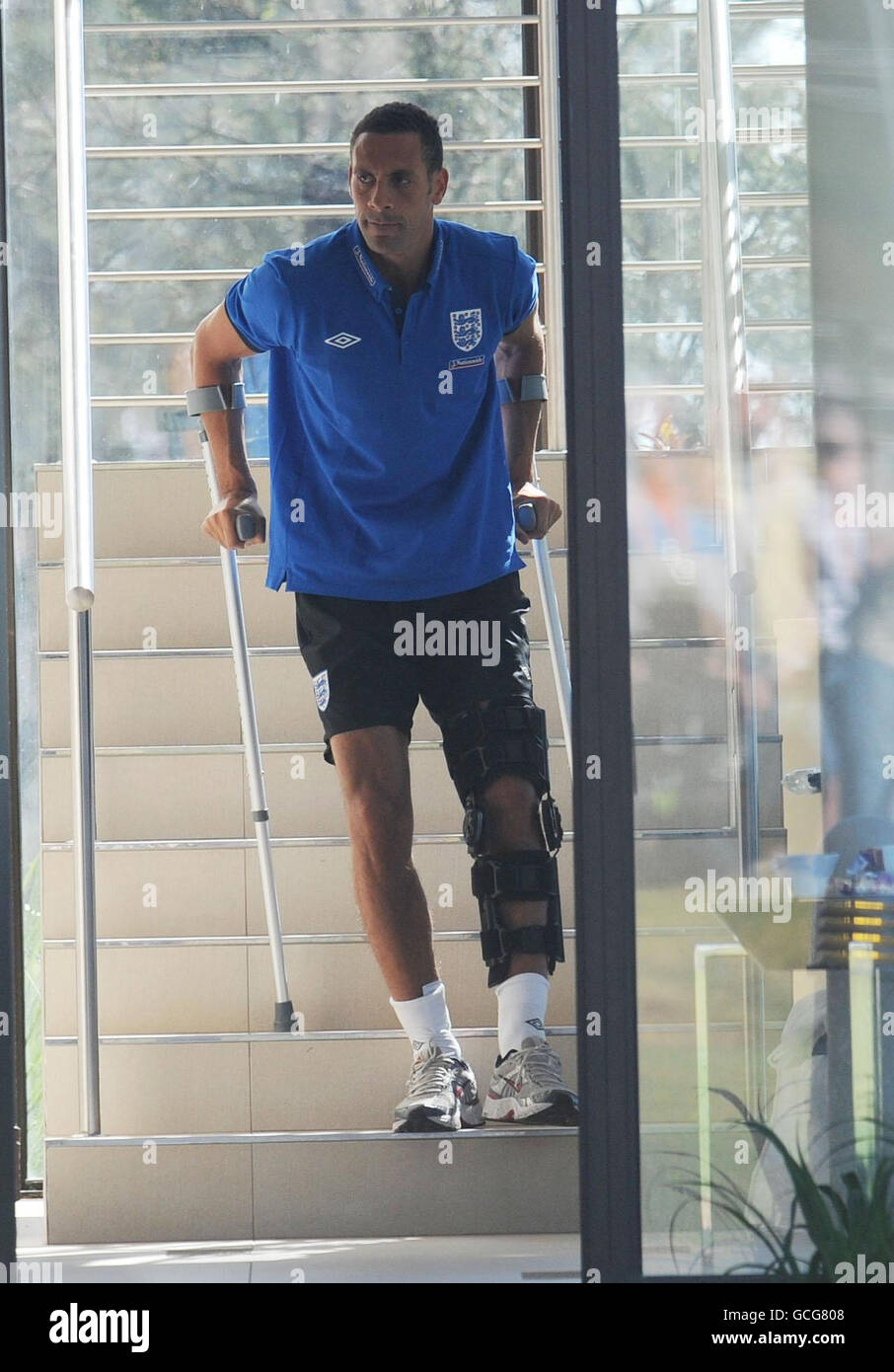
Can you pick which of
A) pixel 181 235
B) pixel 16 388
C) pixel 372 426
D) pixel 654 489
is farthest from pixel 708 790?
pixel 181 235

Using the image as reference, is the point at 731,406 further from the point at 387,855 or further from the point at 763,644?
the point at 387,855

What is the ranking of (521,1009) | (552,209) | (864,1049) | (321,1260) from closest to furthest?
1. (864,1049)
2. (321,1260)
3. (521,1009)
4. (552,209)

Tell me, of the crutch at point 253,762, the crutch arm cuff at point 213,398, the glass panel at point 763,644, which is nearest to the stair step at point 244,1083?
the crutch at point 253,762

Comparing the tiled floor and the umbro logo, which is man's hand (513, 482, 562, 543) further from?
the tiled floor

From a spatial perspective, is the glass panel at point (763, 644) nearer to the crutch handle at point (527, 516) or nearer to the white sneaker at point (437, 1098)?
the white sneaker at point (437, 1098)

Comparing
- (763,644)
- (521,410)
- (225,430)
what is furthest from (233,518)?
(763,644)

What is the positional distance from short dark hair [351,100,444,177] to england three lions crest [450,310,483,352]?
0.86 feet

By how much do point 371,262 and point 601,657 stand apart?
110 cm

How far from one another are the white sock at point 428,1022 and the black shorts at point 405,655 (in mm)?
432

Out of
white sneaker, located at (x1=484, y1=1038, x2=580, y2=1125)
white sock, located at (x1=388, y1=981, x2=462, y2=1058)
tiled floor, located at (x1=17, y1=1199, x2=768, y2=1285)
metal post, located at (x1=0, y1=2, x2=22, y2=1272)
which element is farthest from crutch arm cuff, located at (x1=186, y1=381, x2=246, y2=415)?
tiled floor, located at (x1=17, y1=1199, x2=768, y2=1285)

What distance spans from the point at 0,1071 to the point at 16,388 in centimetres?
186

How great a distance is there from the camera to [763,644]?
2.19 meters

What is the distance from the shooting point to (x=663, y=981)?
7.04 ft
